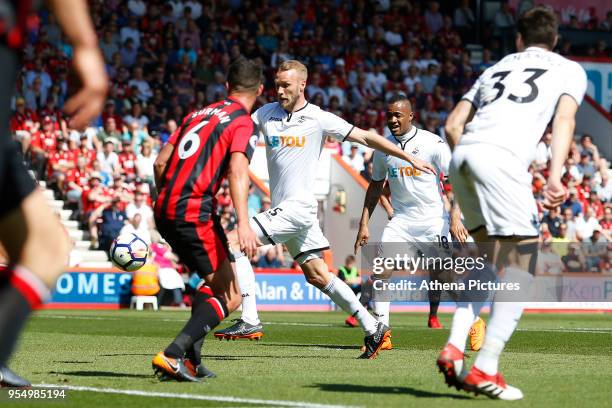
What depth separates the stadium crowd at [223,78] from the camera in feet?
80.1

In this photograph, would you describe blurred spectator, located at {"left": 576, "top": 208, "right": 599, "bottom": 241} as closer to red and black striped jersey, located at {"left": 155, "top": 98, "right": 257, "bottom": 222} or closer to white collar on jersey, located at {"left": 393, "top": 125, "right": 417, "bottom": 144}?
white collar on jersey, located at {"left": 393, "top": 125, "right": 417, "bottom": 144}

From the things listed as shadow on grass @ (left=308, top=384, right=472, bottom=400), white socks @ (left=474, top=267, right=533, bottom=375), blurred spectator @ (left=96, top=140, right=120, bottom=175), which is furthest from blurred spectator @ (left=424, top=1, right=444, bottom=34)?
white socks @ (left=474, top=267, right=533, bottom=375)

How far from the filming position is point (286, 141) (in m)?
10.8

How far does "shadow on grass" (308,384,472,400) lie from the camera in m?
6.96

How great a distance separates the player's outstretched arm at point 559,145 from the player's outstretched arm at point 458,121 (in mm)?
552

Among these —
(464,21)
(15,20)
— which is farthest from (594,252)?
(15,20)

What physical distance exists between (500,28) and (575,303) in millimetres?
12357

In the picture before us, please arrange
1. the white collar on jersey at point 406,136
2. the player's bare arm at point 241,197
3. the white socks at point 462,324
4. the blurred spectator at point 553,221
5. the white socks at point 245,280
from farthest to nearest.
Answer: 1. the blurred spectator at point 553,221
2. the white collar on jersey at point 406,136
3. the white socks at point 245,280
4. the player's bare arm at point 241,197
5. the white socks at point 462,324

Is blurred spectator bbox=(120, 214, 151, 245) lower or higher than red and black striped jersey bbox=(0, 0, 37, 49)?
lower

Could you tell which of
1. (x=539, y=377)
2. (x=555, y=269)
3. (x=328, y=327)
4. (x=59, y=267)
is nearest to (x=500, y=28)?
(x=555, y=269)

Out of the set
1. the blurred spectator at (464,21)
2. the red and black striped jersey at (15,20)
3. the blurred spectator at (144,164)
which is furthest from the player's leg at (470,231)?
the blurred spectator at (464,21)

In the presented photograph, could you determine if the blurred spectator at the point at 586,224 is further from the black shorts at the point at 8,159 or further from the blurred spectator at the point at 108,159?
the black shorts at the point at 8,159

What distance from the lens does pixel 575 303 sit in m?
25.7

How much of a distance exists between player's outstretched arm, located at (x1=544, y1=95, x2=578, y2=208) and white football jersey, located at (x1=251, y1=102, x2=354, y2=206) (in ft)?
12.8
